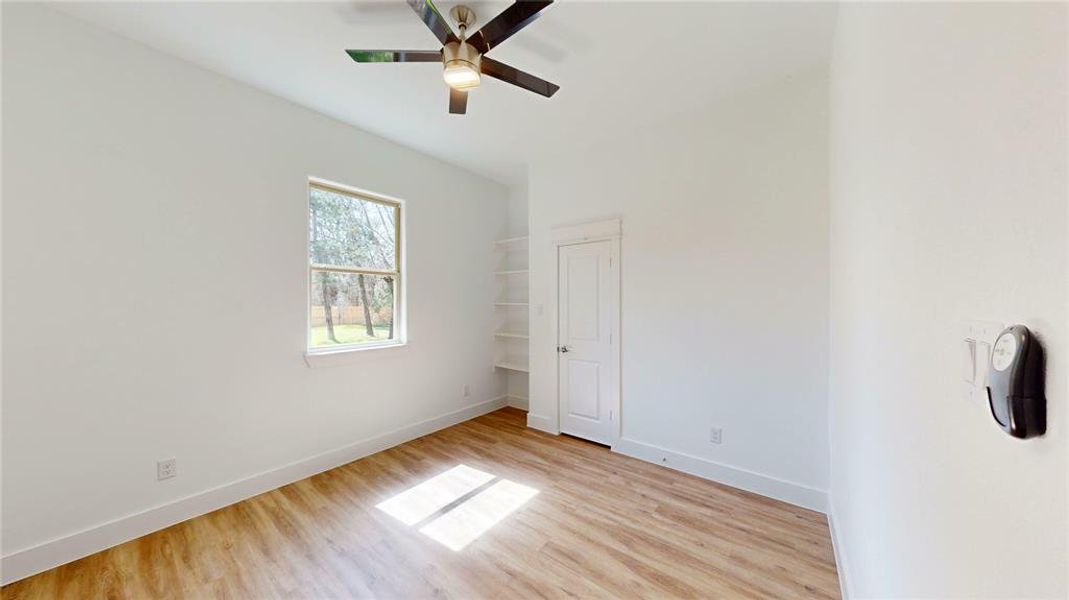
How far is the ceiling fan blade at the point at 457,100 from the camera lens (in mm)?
2188

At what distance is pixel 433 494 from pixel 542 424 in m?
1.45

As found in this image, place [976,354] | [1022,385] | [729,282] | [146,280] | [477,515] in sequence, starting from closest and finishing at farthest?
1. [1022,385]
2. [976,354]
3. [146,280]
4. [477,515]
5. [729,282]

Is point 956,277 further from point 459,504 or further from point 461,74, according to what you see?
point 459,504

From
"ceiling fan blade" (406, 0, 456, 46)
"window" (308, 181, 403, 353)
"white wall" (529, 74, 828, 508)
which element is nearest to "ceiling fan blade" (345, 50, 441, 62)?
"ceiling fan blade" (406, 0, 456, 46)

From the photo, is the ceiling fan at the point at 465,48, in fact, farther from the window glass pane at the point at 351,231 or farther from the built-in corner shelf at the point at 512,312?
the built-in corner shelf at the point at 512,312

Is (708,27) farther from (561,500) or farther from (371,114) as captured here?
(561,500)

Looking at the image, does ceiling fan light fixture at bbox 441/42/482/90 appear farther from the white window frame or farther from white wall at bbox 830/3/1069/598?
the white window frame

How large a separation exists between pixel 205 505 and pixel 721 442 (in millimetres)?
3491

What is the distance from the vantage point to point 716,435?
2.74m

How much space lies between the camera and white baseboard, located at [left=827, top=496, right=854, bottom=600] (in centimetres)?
166

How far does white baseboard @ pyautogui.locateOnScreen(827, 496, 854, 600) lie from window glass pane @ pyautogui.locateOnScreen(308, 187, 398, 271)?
3649 mm

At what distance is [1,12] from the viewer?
1.79 m

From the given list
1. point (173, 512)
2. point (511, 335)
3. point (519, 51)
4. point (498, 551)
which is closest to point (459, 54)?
point (519, 51)

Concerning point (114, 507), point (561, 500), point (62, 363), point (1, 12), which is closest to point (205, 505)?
point (114, 507)
